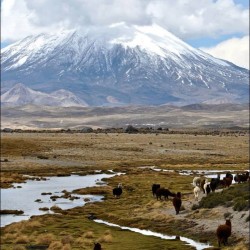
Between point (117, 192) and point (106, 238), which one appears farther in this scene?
point (117, 192)

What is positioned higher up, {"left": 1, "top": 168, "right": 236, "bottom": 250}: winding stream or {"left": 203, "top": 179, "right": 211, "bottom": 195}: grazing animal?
{"left": 203, "top": 179, "right": 211, "bottom": 195}: grazing animal

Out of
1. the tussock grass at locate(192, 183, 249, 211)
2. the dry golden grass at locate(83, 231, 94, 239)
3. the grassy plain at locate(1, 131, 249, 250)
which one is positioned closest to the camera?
the grassy plain at locate(1, 131, 249, 250)

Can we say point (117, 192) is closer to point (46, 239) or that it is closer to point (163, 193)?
point (163, 193)

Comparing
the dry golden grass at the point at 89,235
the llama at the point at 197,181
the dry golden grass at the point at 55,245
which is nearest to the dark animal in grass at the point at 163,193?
the llama at the point at 197,181

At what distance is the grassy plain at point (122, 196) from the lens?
3156 cm

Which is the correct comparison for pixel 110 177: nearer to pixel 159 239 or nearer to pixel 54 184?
pixel 54 184

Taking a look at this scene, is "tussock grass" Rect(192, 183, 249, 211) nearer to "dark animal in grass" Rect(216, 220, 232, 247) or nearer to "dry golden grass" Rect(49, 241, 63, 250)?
"dark animal in grass" Rect(216, 220, 232, 247)

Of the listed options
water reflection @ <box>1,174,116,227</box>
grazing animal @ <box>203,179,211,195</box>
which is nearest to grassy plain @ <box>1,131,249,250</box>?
grazing animal @ <box>203,179,211,195</box>

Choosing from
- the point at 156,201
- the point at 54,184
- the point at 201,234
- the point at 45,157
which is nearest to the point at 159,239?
the point at 201,234

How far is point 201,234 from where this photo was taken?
32.4 metres

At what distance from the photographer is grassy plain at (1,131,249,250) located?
3156 centimetres

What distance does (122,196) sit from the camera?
166ft

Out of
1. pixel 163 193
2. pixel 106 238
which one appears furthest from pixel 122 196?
pixel 106 238

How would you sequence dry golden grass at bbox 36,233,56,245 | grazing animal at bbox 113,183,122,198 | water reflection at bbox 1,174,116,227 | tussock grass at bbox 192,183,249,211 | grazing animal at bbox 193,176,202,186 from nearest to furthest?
dry golden grass at bbox 36,233,56,245 < tussock grass at bbox 192,183,249,211 < water reflection at bbox 1,174,116,227 < grazing animal at bbox 193,176,202,186 < grazing animal at bbox 113,183,122,198
